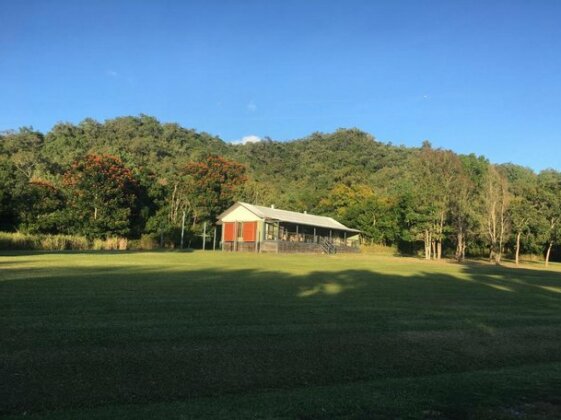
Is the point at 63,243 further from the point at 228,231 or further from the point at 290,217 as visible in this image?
the point at 290,217

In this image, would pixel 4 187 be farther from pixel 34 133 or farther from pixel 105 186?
pixel 34 133

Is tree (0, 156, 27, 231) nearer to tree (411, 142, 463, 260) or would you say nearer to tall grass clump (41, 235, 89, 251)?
tall grass clump (41, 235, 89, 251)

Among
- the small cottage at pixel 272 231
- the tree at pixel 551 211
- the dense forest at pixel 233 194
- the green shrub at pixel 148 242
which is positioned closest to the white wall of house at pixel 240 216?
the small cottage at pixel 272 231

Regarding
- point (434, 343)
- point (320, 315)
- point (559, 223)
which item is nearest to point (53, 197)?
point (320, 315)

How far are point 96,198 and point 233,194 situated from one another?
19.4 meters

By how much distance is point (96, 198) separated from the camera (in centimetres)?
4072

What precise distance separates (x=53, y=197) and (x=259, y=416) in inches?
1610

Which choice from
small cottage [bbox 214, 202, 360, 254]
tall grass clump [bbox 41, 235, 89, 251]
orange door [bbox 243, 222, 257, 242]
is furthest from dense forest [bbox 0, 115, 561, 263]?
orange door [bbox 243, 222, 257, 242]

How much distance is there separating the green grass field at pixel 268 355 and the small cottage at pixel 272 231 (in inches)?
1296

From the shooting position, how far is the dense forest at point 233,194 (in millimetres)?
40312

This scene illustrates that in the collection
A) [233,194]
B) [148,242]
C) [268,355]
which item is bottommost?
[268,355]

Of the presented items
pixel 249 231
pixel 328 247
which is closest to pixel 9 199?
pixel 249 231

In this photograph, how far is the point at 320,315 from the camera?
29.6ft

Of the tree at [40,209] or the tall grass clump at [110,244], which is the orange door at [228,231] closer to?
the tall grass clump at [110,244]
